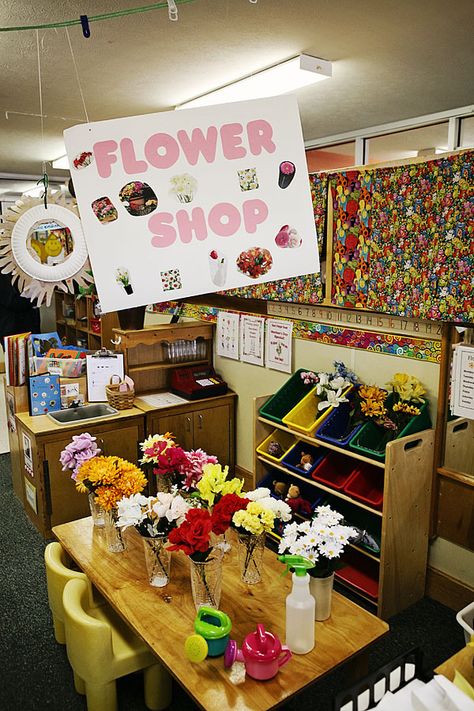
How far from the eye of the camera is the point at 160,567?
218cm

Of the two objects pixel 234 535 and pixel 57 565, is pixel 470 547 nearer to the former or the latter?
pixel 234 535

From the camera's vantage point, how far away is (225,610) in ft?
6.70

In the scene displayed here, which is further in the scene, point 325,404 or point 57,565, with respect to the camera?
point 325,404

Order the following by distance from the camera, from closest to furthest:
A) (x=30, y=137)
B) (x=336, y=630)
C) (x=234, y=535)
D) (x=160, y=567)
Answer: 1. (x=336, y=630)
2. (x=160, y=567)
3. (x=234, y=535)
4. (x=30, y=137)

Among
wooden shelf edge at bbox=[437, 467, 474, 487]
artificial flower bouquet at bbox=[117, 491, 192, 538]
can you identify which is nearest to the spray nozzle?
artificial flower bouquet at bbox=[117, 491, 192, 538]

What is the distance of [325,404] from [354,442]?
1.14 feet

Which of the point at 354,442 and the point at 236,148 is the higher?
the point at 236,148

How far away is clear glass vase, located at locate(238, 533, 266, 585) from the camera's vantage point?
2.14 meters

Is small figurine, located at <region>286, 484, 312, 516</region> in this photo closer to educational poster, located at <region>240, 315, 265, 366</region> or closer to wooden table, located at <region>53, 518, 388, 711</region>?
wooden table, located at <region>53, 518, 388, 711</region>

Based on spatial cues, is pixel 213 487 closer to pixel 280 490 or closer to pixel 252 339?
pixel 280 490

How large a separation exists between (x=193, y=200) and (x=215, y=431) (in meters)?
3.09

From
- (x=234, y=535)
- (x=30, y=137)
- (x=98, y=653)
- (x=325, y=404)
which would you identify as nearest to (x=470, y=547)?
(x=325, y=404)

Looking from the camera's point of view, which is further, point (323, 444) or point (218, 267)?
point (323, 444)

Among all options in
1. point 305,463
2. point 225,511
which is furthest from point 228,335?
point 225,511
